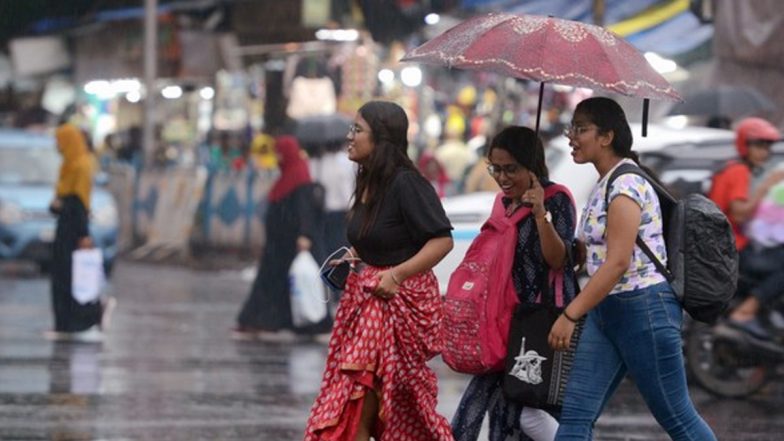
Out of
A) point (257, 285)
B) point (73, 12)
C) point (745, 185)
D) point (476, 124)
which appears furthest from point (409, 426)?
point (73, 12)

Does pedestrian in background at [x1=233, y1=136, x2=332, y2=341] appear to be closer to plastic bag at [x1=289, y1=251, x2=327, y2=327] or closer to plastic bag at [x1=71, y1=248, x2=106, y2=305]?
plastic bag at [x1=289, y1=251, x2=327, y2=327]

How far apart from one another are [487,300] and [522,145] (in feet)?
2.04

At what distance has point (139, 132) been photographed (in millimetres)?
39406

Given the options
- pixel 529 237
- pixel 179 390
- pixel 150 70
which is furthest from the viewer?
pixel 150 70

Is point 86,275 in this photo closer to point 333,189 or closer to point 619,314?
point 333,189

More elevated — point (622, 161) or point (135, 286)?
point (622, 161)

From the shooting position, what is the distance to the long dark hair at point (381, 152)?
7543mm

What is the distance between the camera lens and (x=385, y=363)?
24.7 feet

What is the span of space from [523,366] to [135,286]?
15976 millimetres

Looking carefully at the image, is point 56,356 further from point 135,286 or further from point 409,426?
point 135,286

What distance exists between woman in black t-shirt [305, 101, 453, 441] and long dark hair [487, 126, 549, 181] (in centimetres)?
37

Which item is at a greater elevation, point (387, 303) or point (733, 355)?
point (387, 303)

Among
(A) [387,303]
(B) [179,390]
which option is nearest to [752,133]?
(B) [179,390]

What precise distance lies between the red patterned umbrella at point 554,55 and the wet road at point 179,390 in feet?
11.3
